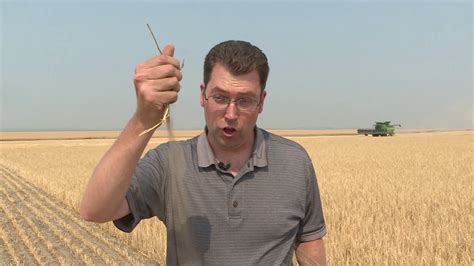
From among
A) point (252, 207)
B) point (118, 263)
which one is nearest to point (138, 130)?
point (252, 207)

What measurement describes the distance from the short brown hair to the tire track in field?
413cm

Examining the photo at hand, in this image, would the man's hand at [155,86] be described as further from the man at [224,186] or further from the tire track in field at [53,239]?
the tire track in field at [53,239]

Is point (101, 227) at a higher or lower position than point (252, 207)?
lower

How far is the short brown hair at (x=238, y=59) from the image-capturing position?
1938 mm

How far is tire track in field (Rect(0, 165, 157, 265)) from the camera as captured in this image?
590 cm

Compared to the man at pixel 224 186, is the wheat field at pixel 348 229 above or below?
below

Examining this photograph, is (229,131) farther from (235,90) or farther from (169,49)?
(169,49)

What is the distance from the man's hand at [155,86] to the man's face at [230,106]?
15.7 inches

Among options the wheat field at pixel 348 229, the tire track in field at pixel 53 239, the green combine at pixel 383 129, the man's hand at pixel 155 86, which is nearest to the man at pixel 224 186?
the man's hand at pixel 155 86

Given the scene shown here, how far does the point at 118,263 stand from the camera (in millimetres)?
5574

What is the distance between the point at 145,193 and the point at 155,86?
1.98 feet

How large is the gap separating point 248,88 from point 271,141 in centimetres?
38

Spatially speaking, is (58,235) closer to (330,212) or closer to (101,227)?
(101,227)

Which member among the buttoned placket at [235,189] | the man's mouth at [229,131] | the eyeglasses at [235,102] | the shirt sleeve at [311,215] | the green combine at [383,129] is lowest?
the green combine at [383,129]
